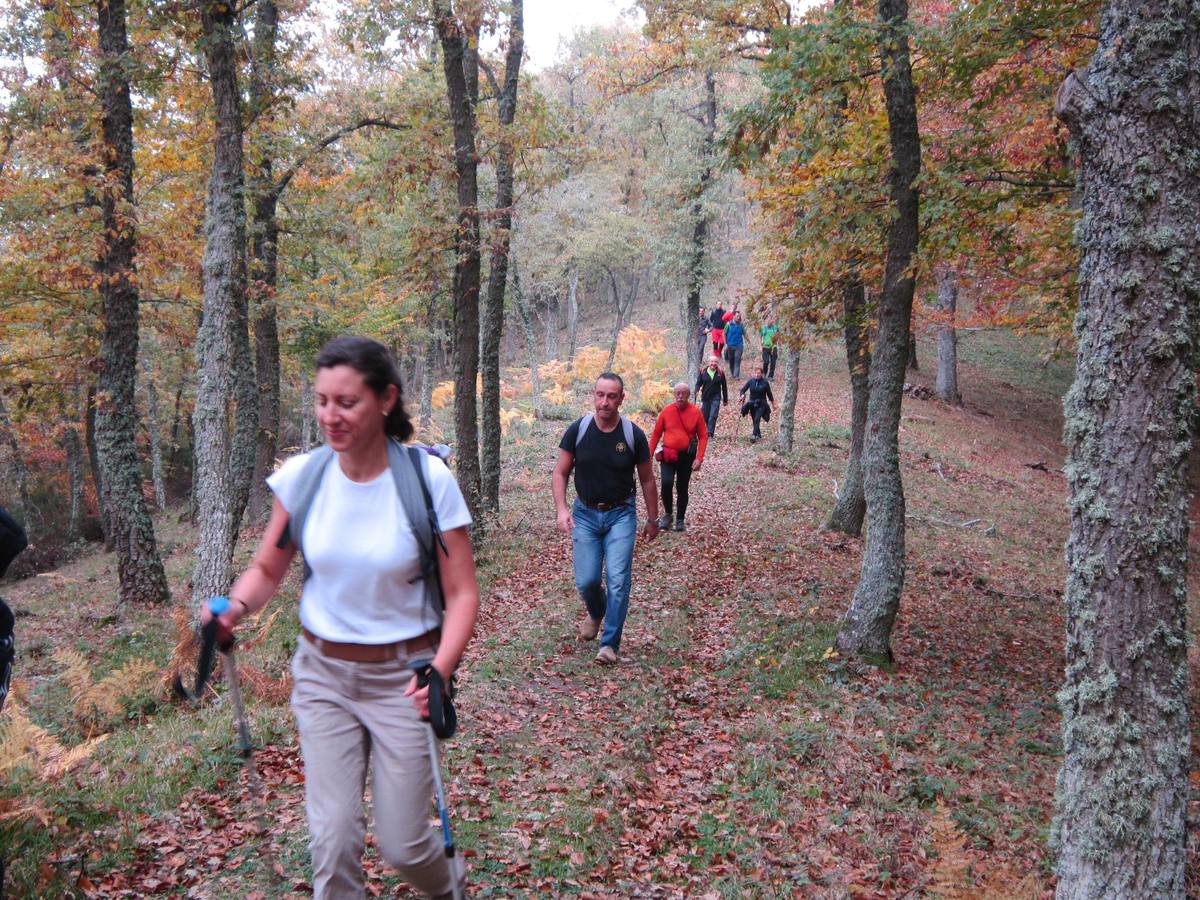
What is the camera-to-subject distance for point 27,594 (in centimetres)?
1834

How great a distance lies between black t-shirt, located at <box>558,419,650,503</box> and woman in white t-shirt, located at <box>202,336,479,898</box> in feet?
12.9

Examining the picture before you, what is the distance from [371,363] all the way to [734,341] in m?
24.8

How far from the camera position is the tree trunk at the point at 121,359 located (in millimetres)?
11562

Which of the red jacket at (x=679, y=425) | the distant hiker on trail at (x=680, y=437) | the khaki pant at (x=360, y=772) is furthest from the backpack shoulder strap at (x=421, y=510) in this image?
the red jacket at (x=679, y=425)

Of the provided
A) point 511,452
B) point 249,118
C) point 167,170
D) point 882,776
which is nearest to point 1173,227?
point 882,776

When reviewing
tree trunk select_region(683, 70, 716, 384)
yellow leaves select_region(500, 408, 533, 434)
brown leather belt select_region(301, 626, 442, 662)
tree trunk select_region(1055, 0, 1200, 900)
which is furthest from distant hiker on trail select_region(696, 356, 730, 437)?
brown leather belt select_region(301, 626, 442, 662)

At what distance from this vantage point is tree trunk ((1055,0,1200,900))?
371 cm

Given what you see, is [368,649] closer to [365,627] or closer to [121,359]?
[365,627]

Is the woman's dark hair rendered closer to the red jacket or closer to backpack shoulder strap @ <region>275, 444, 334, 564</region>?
backpack shoulder strap @ <region>275, 444, 334, 564</region>

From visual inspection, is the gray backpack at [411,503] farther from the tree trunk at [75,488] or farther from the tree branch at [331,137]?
the tree trunk at [75,488]

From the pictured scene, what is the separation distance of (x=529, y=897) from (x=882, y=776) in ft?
9.08

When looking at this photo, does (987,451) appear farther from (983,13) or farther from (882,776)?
(882,776)

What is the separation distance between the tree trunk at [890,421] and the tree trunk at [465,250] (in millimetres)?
6188

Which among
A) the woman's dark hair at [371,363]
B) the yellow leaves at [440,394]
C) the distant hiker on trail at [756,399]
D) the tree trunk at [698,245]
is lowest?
the yellow leaves at [440,394]
